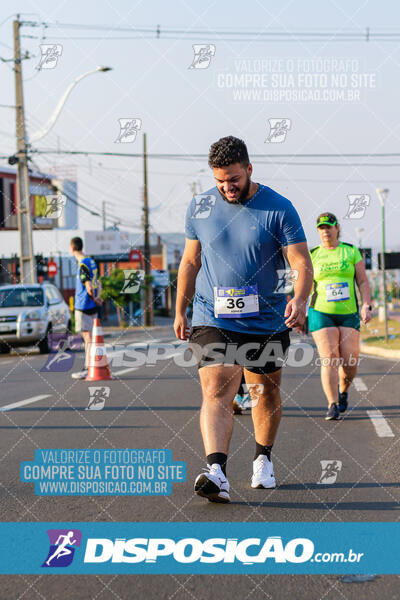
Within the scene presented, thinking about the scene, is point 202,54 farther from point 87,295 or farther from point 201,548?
point 201,548

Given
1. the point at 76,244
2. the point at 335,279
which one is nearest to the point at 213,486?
the point at 335,279

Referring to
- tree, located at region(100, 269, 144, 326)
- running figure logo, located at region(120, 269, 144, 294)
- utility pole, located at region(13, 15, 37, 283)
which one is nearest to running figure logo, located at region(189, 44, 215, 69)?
utility pole, located at region(13, 15, 37, 283)

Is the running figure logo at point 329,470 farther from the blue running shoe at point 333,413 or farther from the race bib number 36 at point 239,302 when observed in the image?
the blue running shoe at point 333,413

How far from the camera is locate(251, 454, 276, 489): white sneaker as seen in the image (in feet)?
16.1

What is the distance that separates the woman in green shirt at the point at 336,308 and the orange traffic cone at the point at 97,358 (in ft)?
13.5

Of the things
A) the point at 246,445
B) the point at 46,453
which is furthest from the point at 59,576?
the point at 246,445

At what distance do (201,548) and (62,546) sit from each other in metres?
0.63

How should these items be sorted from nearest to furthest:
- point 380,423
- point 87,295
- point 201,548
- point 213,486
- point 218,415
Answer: point 201,548, point 213,486, point 218,415, point 380,423, point 87,295

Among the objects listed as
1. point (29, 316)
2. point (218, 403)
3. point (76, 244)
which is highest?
point (76, 244)

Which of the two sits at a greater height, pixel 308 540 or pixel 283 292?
pixel 283 292

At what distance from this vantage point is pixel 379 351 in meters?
18.2

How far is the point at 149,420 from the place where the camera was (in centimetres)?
768

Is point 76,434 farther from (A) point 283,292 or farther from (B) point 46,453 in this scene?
(A) point 283,292

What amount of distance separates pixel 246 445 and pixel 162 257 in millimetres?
78292
